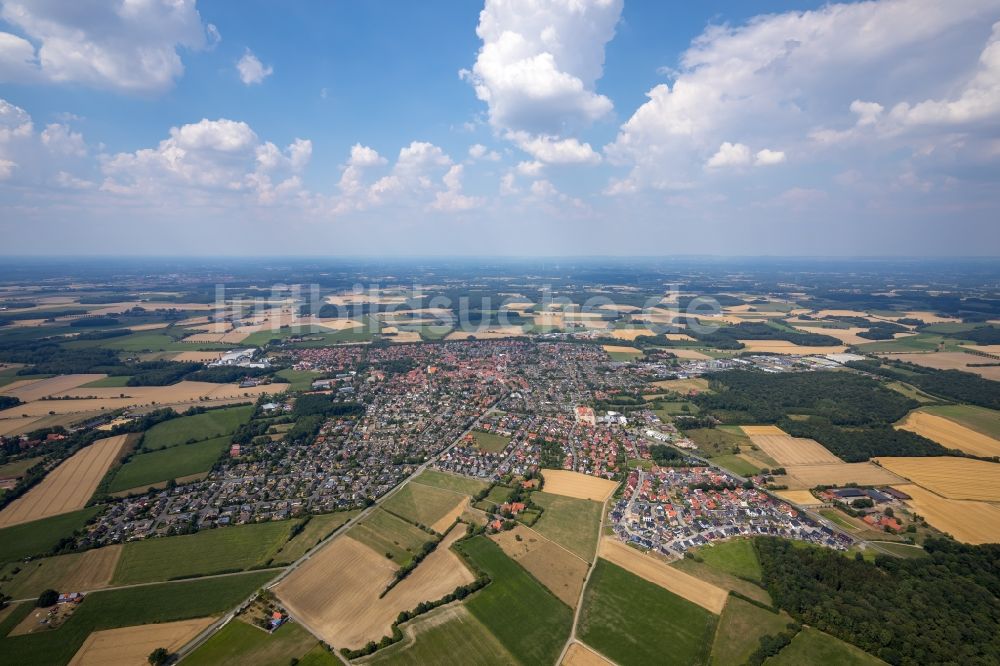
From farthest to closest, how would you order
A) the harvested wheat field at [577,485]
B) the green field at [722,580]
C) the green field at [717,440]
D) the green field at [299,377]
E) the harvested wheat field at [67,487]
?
the green field at [299,377] < the green field at [717,440] < the harvested wheat field at [577,485] < the harvested wheat field at [67,487] < the green field at [722,580]

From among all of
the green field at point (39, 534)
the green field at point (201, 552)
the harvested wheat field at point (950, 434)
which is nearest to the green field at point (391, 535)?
the green field at point (201, 552)

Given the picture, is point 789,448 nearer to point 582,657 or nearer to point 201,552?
point 582,657

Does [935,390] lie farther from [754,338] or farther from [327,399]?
[327,399]

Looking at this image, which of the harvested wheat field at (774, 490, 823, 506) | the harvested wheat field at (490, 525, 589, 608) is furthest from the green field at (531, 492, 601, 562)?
the harvested wheat field at (774, 490, 823, 506)

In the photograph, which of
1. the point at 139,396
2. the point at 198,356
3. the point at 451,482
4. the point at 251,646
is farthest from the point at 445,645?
the point at 198,356

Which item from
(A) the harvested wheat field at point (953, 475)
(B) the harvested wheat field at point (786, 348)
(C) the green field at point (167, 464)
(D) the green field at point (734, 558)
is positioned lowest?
(D) the green field at point (734, 558)

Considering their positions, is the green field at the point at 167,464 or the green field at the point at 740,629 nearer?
the green field at the point at 740,629

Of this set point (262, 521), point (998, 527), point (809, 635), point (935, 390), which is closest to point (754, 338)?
point (935, 390)

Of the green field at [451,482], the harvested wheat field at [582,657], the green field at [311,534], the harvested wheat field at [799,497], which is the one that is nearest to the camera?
the harvested wheat field at [582,657]

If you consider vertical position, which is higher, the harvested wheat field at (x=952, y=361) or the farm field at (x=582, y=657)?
the harvested wheat field at (x=952, y=361)

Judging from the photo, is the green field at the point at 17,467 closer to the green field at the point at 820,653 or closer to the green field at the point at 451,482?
the green field at the point at 451,482
